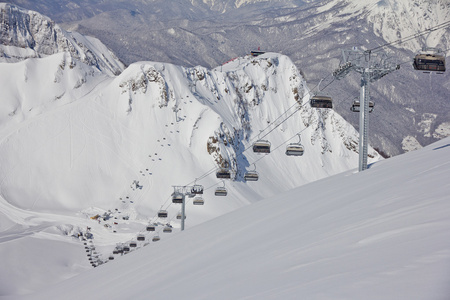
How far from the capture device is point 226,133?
12631 cm

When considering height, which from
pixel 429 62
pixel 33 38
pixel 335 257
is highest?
pixel 335 257

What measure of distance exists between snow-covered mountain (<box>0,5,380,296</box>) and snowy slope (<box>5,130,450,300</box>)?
209 feet

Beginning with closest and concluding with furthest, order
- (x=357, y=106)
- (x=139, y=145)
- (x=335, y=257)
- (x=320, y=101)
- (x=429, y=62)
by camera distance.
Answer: (x=335, y=257) → (x=429, y=62) → (x=320, y=101) → (x=357, y=106) → (x=139, y=145)

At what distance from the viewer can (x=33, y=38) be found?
180500 millimetres

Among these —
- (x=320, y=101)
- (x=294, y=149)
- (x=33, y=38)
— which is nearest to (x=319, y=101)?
(x=320, y=101)

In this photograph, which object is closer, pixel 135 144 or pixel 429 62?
pixel 429 62

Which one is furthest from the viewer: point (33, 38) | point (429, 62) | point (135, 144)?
point (33, 38)

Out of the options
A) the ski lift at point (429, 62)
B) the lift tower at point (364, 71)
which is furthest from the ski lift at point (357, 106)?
the ski lift at point (429, 62)

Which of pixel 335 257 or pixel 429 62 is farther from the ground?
pixel 335 257

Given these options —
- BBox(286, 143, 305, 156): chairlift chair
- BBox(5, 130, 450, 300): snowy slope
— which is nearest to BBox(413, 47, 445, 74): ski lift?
BBox(5, 130, 450, 300): snowy slope

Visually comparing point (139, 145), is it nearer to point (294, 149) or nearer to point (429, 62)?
point (294, 149)

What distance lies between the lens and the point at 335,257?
20.5 feet

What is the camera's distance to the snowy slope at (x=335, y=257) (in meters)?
4.51

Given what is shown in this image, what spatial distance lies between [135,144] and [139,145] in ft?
3.24
